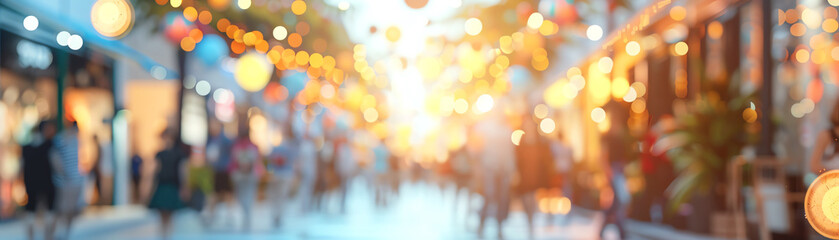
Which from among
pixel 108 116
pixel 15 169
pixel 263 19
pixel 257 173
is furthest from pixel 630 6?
pixel 108 116

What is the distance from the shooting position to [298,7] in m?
21.8

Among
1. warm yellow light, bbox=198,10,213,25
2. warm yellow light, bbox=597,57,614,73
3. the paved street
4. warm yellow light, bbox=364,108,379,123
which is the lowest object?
the paved street

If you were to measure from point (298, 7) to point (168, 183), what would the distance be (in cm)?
802

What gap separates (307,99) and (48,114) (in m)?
11.2

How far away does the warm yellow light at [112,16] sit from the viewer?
14.2 m

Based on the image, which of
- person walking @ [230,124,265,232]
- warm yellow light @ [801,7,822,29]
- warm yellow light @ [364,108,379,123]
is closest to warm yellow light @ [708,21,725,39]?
warm yellow light @ [801,7,822,29]

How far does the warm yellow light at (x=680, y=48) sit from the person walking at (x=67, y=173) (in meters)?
10.9

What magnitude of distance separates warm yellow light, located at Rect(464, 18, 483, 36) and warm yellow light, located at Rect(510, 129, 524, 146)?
277 centimetres

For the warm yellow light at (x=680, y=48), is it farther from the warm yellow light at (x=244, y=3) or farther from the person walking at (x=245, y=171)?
the warm yellow light at (x=244, y=3)

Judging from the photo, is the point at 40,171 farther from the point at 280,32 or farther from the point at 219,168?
the point at 280,32

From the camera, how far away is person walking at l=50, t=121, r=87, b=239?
13.1m

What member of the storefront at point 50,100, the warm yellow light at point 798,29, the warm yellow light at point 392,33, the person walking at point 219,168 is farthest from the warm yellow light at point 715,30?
the storefront at point 50,100

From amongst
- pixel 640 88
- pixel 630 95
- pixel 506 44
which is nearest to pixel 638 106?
pixel 640 88

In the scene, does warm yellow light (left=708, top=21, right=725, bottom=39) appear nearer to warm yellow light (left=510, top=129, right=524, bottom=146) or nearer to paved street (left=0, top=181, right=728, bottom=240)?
paved street (left=0, top=181, right=728, bottom=240)
